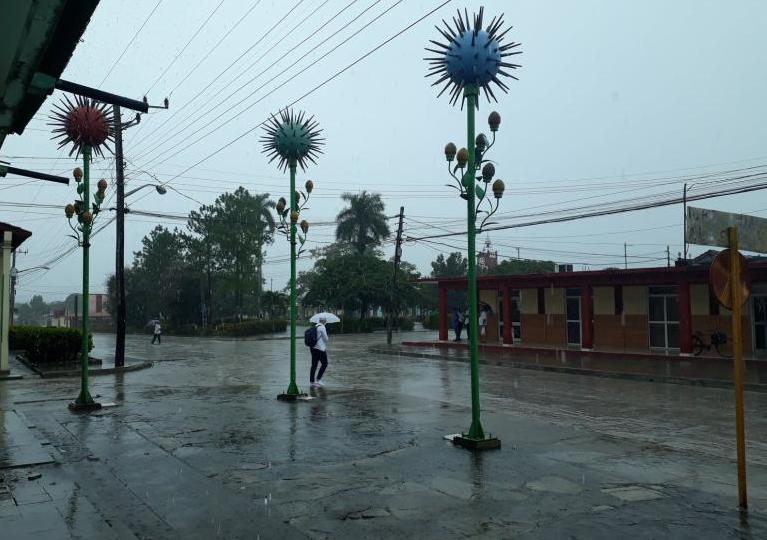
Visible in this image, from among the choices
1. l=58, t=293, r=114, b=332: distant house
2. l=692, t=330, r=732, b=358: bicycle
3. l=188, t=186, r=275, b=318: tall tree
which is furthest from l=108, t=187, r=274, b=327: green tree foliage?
l=692, t=330, r=732, b=358: bicycle

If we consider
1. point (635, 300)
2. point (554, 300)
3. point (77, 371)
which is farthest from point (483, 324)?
point (77, 371)

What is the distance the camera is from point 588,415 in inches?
448

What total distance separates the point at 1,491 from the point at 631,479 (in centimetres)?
652

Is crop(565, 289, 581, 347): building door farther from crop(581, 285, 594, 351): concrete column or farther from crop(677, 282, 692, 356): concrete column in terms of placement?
crop(677, 282, 692, 356): concrete column

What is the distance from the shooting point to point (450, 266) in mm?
85000

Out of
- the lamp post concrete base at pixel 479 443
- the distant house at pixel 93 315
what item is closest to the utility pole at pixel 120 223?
the lamp post concrete base at pixel 479 443

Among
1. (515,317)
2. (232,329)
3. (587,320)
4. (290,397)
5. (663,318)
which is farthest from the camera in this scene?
(232,329)

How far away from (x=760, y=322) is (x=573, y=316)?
24.4 feet

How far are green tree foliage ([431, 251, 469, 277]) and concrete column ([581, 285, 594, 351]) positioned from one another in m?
57.0

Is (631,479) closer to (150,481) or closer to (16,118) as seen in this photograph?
(150,481)

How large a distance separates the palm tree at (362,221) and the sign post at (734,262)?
2033 inches

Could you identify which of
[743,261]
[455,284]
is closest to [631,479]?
[743,261]

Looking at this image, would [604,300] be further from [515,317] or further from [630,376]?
[630,376]

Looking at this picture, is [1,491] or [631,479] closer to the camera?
[1,491]
